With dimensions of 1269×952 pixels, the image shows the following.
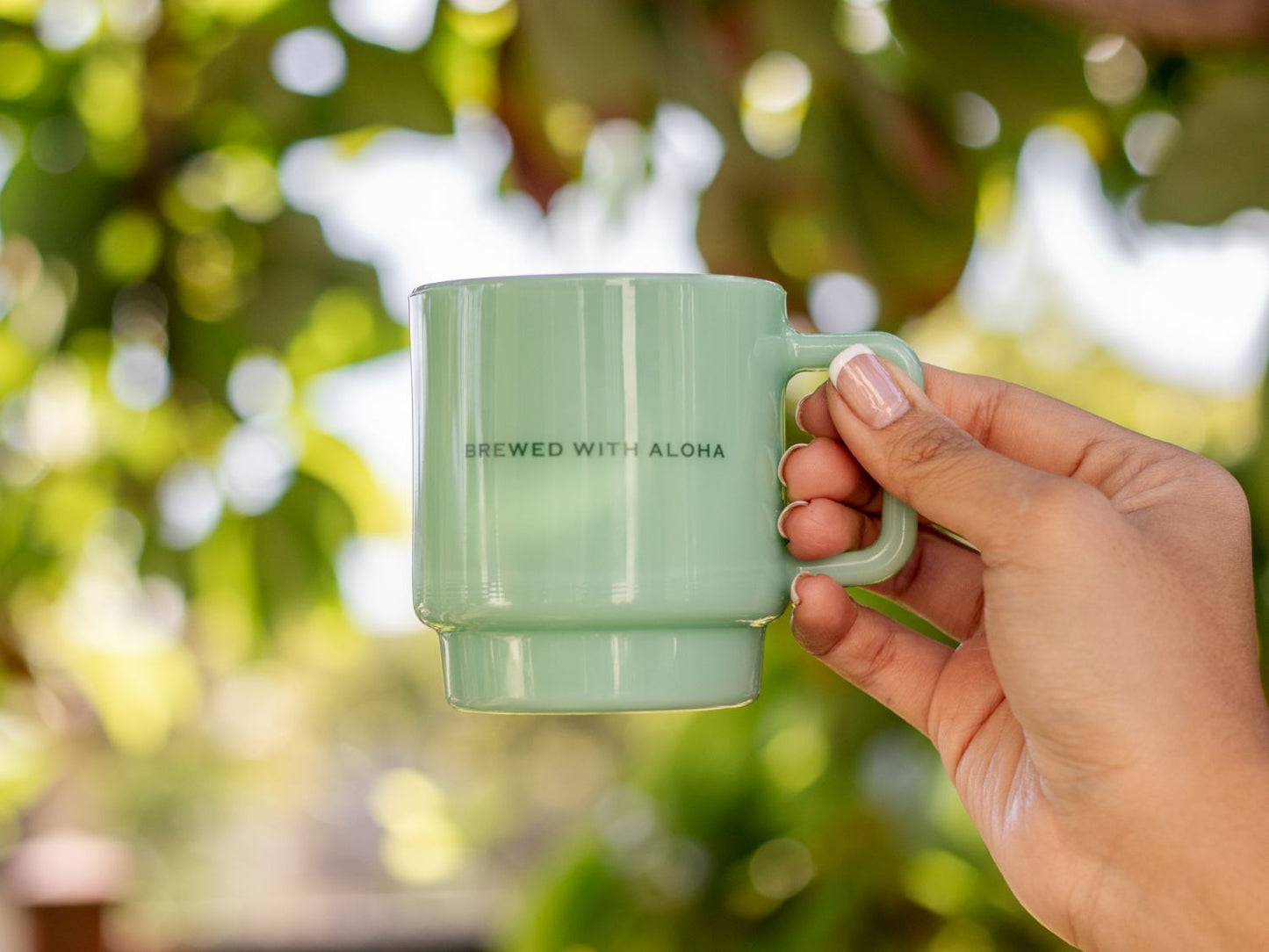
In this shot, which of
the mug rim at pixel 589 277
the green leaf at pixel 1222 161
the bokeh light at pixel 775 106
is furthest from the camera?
the bokeh light at pixel 775 106

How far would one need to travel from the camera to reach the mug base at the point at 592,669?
2.26 feet

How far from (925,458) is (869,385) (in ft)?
0.15

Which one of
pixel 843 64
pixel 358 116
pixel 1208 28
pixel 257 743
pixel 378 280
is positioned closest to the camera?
pixel 1208 28

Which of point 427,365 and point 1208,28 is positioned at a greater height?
point 1208,28

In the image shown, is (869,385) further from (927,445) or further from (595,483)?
(595,483)

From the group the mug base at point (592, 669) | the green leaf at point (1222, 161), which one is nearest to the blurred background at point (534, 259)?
the green leaf at point (1222, 161)

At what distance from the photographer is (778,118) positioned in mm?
1620

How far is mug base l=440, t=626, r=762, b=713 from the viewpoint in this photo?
0.69 m

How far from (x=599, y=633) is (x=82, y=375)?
3.83 ft

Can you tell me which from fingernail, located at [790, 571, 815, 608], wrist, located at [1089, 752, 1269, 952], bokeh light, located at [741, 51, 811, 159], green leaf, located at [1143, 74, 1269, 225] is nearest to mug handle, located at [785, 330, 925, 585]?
fingernail, located at [790, 571, 815, 608]

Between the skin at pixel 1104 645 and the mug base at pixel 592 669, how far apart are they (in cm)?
8

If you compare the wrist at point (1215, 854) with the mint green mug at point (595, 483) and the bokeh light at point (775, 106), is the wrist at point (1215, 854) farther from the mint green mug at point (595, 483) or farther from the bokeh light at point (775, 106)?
the bokeh light at point (775, 106)

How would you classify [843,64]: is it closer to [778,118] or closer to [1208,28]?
[1208,28]

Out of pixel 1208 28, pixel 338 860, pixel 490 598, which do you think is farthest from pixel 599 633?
pixel 338 860
